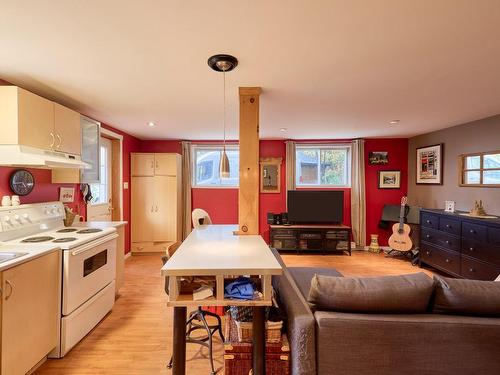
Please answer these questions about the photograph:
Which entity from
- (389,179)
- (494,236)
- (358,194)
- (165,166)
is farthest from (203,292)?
(389,179)

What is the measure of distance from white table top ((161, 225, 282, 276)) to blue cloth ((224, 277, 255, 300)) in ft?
0.53

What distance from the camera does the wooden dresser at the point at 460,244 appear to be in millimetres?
3025

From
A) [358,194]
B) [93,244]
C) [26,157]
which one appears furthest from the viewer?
[358,194]

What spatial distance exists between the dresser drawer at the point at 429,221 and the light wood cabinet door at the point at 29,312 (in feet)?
15.6

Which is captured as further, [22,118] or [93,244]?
[93,244]

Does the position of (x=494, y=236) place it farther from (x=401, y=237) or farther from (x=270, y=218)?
(x=270, y=218)

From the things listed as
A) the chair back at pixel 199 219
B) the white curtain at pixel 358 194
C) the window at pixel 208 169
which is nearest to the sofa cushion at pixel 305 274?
the chair back at pixel 199 219

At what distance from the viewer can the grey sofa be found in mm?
1339

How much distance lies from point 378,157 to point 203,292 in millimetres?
4984

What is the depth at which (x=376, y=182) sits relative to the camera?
17.7ft

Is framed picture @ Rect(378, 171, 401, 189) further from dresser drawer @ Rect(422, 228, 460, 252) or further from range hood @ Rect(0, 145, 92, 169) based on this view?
range hood @ Rect(0, 145, 92, 169)

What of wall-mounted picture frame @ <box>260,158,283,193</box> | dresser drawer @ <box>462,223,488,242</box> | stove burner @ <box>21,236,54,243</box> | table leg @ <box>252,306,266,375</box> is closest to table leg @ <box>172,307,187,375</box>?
table leg @ <box>252,306,266,375</box>

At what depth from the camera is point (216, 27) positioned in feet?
5.01

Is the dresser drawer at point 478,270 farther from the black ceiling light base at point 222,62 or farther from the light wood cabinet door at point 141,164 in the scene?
the light wood cabinet door at point 141,164
